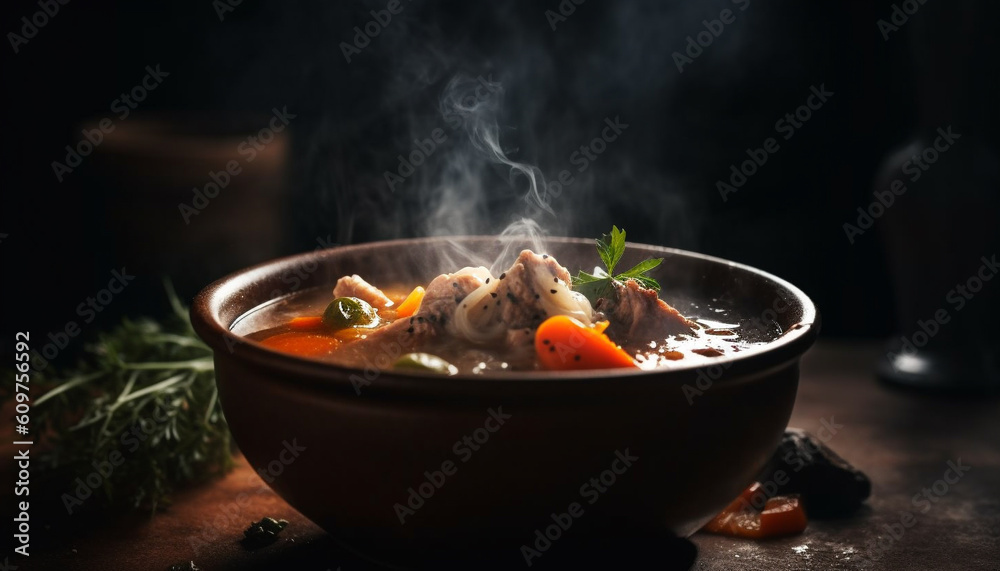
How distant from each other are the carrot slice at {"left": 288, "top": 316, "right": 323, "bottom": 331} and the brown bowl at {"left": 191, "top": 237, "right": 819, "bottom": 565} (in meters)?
0.49

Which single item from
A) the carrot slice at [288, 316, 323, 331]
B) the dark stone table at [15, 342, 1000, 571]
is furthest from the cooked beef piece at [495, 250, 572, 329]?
the dark stone table at [15, 342, 1000, 571]

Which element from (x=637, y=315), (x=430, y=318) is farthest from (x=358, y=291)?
(x=637, y=315)

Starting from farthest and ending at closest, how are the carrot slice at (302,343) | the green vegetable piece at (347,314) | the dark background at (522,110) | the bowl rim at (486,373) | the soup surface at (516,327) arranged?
the dark background at (522,110)
the green vegetable piece at (347,314)
the carrot slice at (302,343)
the soup surface at (516,327)
the bowl rim at (486,373)

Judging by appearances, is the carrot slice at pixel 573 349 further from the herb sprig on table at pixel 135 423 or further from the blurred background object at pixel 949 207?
the blurred background object at pixel 949 207

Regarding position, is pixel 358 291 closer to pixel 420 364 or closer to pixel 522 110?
pixel 420 364

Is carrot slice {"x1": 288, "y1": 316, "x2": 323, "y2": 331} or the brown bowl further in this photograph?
carrot slice {"x1": 288, "y1": 316, "x2": 323, "y2": 331}

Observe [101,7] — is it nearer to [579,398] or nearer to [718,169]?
[718,169]

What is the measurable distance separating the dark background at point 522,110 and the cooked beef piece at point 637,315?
296 centimetres

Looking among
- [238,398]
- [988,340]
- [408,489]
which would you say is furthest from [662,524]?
[988,340]

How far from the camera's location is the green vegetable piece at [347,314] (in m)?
3.20

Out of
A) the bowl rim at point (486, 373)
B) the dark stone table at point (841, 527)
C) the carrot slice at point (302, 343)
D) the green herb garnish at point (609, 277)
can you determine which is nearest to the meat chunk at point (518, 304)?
the green herb garnish at point (609, 277)

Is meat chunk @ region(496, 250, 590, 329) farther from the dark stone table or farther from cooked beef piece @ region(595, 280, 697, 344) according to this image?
the dark stone table

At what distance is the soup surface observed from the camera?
8.77 feet

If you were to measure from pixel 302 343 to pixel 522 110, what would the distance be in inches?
157
